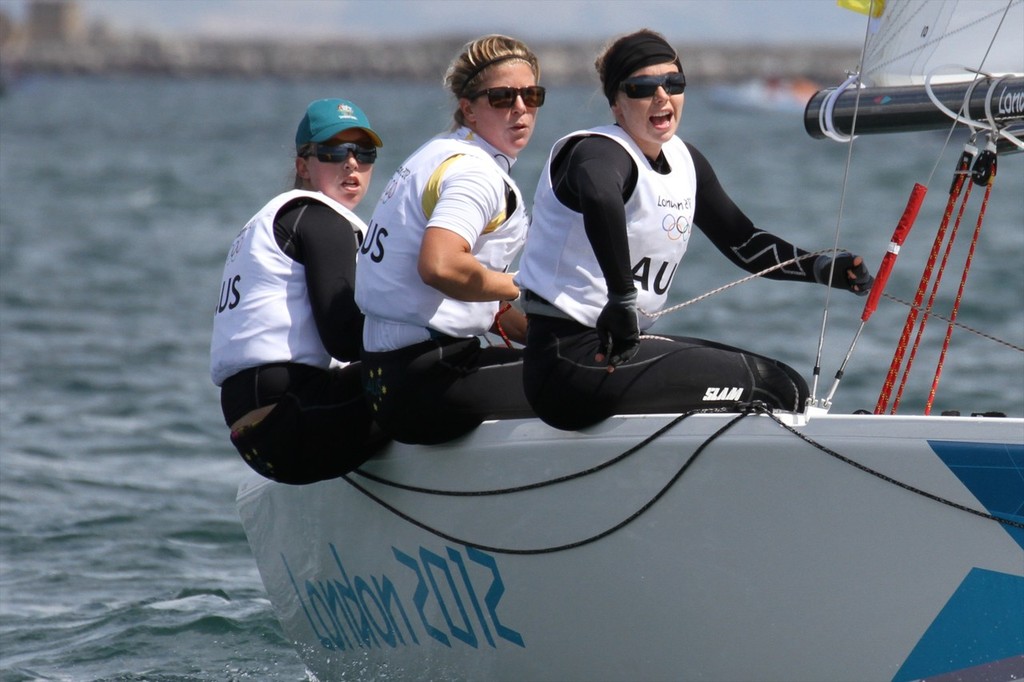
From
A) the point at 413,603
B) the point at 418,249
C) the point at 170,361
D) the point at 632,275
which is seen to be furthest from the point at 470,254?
the point at 170,361

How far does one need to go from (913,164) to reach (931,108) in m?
26.1

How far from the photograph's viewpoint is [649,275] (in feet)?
10.5

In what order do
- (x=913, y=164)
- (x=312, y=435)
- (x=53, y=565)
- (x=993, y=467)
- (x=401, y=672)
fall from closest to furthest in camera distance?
(x=993, y=467)
(x=312, y=435)
(x=401, y=672)
(x=53, y=565)
(x=913, y=164)

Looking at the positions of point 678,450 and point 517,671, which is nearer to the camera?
point 678,450

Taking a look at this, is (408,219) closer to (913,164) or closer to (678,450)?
(678,450)

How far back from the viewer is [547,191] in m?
3.15

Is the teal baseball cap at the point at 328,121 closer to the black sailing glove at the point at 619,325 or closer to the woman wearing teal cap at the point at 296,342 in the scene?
the woman wearing teal cap at the point at 296,342

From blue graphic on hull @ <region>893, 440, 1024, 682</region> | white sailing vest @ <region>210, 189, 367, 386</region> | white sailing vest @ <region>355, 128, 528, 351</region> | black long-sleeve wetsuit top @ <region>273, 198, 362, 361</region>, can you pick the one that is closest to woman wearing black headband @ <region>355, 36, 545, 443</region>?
white sailing vest @ <region>355, 128, 528, 351</region>

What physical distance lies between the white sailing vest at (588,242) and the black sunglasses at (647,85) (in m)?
0.08

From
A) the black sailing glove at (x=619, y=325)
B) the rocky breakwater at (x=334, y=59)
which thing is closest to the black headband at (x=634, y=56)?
the black sailing glove at (x=619, y=325)

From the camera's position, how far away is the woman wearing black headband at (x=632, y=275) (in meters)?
3.10

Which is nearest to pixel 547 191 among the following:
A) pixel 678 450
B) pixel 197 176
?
pixel 678 450

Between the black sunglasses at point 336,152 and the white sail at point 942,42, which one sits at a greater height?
the white sail at point 942,42

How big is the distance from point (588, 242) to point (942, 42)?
41.6 inches
